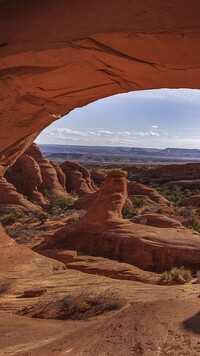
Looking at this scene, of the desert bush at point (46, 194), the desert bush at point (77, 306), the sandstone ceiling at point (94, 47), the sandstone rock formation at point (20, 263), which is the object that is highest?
the sandstone ceiling at point (94, 47)

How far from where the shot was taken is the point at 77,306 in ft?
20.4

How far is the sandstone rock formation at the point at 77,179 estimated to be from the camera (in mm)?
37000

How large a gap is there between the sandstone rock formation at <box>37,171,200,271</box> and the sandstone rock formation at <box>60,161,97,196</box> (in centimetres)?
2113

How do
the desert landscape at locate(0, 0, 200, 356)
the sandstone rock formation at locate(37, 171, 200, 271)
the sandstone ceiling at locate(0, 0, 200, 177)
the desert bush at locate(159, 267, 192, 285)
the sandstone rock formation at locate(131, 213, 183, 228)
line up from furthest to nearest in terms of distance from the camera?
1. the sandstone rock formation at locate(131, 213, 183, 228)
2. the sandstone rock formation at locate(37, 171, 200, 271)
3. the desert bush at locate(159, 267, 192, 285)
4. the desert landscape at locate(0, 0, 200, 356)
5. the sandstone ceiling at locate(0, 0, 200, 177)

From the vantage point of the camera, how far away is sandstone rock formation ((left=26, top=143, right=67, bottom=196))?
34381mm

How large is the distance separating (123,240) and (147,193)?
19352mm

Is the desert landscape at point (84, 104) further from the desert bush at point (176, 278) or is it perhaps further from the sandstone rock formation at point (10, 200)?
the sandstone rock formation at point (10, 200)

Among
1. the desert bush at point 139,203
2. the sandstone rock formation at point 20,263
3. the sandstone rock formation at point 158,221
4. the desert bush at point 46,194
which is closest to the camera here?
the sandstone rock formation at point 20,263

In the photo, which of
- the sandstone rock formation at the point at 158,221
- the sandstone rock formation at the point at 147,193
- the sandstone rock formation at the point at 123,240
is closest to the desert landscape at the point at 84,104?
the sandstone rock formation at the point at 123,240

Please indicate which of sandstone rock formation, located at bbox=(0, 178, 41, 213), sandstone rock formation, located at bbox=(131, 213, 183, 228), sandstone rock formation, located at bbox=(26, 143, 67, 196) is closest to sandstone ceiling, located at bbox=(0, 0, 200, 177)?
sandstone rock formation, located at bbox=(131, 213, 183, 228)

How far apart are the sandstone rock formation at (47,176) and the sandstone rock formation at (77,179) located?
1964 mm

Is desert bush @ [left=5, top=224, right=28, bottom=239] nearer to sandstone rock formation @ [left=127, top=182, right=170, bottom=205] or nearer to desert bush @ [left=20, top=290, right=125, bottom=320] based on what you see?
desert bush @ [left=20, top=290, right=125, bottom=320]

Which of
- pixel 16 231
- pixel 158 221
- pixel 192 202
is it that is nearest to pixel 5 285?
pixel 158 221

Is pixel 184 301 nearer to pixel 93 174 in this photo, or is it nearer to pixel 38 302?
pixel 38 302
